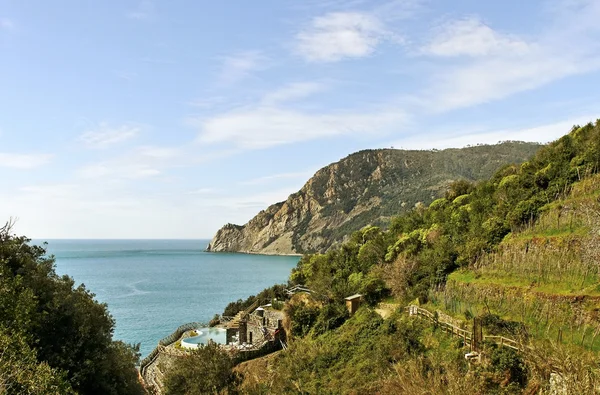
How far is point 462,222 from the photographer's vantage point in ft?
88.3

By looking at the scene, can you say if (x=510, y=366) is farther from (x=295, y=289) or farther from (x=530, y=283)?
(x=295, y=289)

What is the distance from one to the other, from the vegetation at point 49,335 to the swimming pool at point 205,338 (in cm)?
1057

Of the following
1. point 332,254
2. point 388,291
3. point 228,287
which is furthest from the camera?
point 228,287

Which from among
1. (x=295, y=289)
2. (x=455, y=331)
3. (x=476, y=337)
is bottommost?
(x=295, y=289)

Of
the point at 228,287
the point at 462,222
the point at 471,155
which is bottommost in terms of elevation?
the point at 228,287

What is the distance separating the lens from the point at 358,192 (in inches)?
6550

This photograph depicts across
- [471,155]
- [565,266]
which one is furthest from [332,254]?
[471,155]

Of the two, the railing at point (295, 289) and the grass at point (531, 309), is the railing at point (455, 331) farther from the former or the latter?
the railing at point (295, 289)

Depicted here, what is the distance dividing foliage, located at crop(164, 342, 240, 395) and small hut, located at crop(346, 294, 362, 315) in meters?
7.77

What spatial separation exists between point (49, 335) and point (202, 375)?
8140 mm

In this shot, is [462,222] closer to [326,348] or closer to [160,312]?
[326,348]

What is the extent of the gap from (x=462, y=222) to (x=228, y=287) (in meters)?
54.3

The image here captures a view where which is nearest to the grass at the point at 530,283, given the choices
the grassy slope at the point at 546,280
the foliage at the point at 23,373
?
the grassy slope at the point at 546,280

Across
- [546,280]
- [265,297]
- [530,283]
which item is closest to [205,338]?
[265,297]
